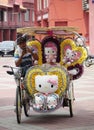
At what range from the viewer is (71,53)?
10.6 meters

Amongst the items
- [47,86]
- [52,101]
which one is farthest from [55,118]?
[47,86]

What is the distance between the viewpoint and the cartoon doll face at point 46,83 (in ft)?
32.4

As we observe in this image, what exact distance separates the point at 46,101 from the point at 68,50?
1335mm

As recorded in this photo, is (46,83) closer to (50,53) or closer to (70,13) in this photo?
(50,53)

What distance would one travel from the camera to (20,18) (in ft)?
250

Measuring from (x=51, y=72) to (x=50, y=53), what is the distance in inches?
20.4

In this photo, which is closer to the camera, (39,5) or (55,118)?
(55,118)

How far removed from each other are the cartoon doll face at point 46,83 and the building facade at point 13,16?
195ft

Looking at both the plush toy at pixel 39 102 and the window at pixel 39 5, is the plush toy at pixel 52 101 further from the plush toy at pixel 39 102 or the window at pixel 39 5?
the window at pixel 39 5

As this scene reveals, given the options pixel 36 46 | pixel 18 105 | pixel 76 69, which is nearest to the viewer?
pixel 18 105

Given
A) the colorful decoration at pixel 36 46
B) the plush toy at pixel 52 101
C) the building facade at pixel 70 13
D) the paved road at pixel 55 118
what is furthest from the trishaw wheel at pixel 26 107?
the building facade at pixel 70 13

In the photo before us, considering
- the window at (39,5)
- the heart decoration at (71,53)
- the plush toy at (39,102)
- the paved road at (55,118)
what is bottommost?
the paved road at (55,118)

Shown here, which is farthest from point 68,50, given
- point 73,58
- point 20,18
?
point 20,18

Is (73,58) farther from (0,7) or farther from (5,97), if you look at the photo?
(0,7)
